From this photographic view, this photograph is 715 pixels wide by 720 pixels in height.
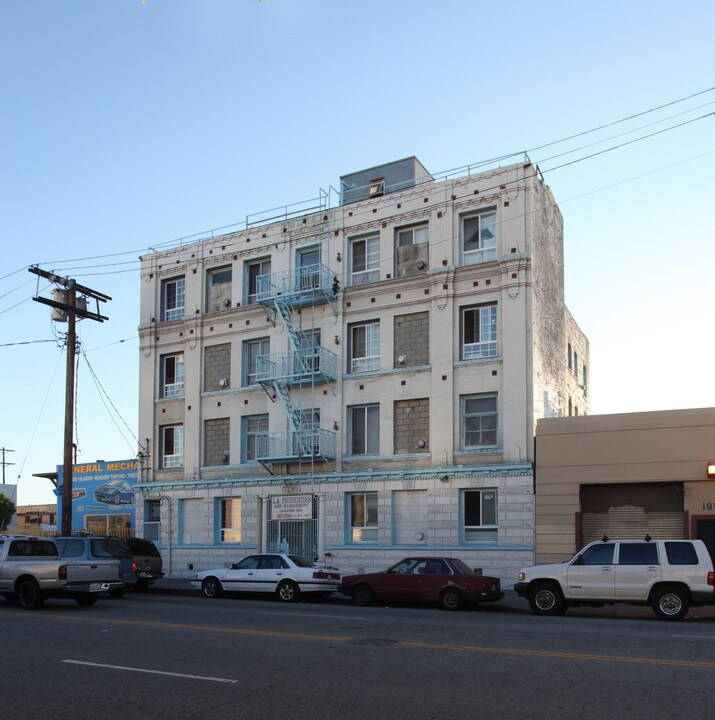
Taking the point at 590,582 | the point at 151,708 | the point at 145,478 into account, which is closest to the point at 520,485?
the point at 590,582

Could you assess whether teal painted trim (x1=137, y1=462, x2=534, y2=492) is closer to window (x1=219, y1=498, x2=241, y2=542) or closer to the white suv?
window (x1=219, y1=498, x2=241, y2=542)

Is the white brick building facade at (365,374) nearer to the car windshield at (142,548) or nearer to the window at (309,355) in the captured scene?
the window at (309,355)

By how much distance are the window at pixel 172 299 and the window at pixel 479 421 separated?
1329cm

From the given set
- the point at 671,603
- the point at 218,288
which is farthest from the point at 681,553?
the point at 218,288

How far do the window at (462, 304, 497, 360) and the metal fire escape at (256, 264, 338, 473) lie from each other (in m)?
4.91

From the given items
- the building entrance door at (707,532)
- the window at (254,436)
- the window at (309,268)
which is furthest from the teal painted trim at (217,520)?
the building entrance door at (707,532)

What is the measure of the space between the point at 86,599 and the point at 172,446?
15.5m

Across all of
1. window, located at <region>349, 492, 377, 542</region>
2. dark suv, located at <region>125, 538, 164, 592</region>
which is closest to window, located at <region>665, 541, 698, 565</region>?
window, located at <region>349, 492, 377, 542</region>

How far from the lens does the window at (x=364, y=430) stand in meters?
30.1

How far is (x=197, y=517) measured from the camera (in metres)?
33.6

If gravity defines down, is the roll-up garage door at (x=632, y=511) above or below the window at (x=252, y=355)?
below

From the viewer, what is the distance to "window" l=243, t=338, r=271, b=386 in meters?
33.2

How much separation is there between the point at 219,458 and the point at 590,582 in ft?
59.4

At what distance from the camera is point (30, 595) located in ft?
63.0
